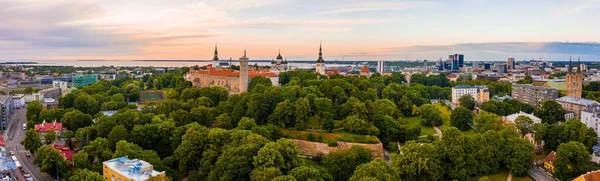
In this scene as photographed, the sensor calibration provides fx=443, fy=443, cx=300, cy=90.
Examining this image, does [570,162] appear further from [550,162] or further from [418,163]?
[418,163]

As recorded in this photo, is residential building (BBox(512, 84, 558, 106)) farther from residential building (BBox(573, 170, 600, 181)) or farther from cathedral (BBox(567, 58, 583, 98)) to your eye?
residential building (BBox(573, 170, 600, 181))

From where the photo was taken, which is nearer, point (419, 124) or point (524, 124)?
point (524, 124)

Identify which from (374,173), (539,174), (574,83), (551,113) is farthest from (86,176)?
(574,83)

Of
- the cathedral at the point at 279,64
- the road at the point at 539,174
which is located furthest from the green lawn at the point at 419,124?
the cathedral at the point at 279,64

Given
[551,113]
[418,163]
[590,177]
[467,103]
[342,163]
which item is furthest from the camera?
[467,103]

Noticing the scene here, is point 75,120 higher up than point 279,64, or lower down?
lower down

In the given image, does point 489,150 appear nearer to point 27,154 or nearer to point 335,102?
point 335,102
